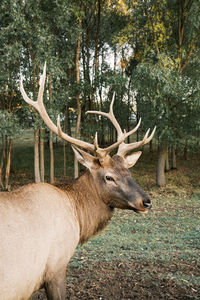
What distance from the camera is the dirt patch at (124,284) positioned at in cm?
365

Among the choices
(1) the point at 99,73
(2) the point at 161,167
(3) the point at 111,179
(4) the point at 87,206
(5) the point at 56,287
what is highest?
(1) the point at 99,73

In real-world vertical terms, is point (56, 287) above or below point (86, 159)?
below

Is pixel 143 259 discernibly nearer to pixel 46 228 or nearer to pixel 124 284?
pixel 124 284

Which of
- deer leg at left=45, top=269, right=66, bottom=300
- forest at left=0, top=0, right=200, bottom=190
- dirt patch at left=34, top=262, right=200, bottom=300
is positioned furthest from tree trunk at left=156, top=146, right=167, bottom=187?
deer leg at left=45, top=269, right=66, bottom=300

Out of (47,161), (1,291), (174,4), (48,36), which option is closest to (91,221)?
(1,291)

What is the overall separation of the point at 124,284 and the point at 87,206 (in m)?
1.48

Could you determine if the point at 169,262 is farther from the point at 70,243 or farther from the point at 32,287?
→ the point at 32,287

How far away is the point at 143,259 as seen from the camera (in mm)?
4941

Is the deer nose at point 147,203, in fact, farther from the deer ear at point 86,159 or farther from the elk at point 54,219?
the deer ear at point 86,159

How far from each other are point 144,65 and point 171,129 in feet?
9.82

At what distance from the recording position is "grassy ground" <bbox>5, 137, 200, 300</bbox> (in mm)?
3783

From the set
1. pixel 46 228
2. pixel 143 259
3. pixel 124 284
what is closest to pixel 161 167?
pixel 143 259

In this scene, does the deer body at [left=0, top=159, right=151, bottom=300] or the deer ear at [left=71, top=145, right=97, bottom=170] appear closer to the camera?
the deer body at [left=0, top=159, right=151, bottom=300]

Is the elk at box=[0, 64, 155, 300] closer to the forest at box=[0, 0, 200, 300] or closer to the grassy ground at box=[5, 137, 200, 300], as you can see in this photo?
the grassy ground at box=[5, 137, 200, 300]
